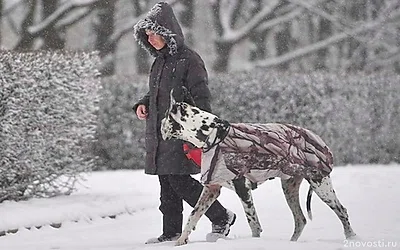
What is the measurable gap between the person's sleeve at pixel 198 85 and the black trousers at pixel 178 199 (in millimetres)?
656

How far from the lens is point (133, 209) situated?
1159 cm

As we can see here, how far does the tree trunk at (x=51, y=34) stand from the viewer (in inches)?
1164

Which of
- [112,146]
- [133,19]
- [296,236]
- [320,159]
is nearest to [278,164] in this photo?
[320,159]

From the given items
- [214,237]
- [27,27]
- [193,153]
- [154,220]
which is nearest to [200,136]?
[193,153]

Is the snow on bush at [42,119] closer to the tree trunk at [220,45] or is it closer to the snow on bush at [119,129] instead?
the snow on bush at [119,129]

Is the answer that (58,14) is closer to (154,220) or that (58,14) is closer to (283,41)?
(283,41)

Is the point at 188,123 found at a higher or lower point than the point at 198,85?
lower

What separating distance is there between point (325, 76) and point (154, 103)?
10.9 meters

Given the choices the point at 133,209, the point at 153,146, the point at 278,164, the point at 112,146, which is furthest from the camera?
the point at 112,146

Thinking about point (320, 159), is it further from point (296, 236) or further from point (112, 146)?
point (112, 146)

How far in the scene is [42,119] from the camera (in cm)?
1163

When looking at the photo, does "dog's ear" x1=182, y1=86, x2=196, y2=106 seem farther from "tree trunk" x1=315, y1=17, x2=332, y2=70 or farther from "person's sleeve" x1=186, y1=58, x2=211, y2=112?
"tree trunk" x1=315, y1=17, x2=332, y2=70

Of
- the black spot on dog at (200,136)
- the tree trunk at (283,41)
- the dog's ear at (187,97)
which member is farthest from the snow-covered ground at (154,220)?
the tree trunk at (283,41)

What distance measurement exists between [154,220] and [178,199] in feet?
8.68
